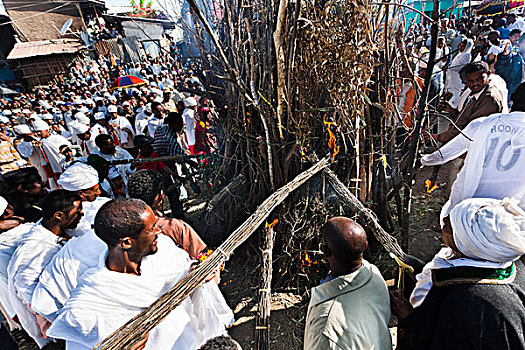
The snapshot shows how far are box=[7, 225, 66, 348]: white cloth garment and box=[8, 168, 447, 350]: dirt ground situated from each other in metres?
0.64

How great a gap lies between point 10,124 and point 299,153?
35.8 ft

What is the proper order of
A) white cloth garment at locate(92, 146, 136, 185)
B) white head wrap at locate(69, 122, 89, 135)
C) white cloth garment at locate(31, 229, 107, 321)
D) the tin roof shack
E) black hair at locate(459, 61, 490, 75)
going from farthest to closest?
the tin roof shack → white head wrap at locate(69, 122, 89, 135) → white cloth garment at locate(92, 146, 136, 185) → black hair at locate(459, 61, 490, 75) → white cloth garment at locate(31, 229, 107, 321)

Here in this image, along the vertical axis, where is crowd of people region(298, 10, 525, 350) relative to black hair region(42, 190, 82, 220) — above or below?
below

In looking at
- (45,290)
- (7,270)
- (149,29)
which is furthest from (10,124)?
(149,29)

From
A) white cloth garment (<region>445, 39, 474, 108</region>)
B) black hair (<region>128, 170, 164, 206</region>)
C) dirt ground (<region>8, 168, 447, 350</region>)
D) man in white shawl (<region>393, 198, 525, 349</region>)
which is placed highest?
white cloth garment (<region>445, 39, 474, 108</region>)

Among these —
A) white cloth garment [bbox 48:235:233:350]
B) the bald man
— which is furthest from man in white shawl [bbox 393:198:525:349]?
white cloth garment [bbox 48:235:233:350]

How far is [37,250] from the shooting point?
6.75ft

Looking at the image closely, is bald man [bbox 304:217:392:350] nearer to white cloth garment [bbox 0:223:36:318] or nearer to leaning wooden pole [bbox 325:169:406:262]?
leaning wooden pole [bbox 325:169:406:262]

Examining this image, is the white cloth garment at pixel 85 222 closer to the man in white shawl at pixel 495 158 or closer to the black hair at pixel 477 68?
the man in white shawl at pixel 495 158

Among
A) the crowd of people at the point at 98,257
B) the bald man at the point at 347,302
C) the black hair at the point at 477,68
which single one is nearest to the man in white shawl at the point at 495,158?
the bald man at the point at 347,302

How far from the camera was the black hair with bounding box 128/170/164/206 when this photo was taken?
240 cm

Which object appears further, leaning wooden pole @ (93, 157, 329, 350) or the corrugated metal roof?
the corrugated metal roof

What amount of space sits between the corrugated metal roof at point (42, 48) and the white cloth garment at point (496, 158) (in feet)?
67.2

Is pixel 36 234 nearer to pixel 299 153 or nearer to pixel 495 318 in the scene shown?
pixel 299 153
